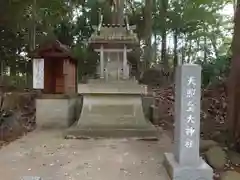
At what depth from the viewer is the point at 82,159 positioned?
251 inches

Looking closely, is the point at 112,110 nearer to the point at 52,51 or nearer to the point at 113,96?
the point at 113,96

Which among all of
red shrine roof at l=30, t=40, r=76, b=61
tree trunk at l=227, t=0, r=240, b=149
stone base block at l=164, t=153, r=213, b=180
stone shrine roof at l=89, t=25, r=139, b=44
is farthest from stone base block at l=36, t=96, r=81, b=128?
stone base block at l=164, t=153, r=213, b=180

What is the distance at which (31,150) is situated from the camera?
23.5ft

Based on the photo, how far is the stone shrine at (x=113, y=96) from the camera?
901 cm

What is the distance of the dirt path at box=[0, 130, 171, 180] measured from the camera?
5352 millimetres

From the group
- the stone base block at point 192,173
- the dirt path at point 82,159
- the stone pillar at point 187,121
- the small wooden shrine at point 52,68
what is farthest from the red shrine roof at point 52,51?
the stone base block at point 192,173

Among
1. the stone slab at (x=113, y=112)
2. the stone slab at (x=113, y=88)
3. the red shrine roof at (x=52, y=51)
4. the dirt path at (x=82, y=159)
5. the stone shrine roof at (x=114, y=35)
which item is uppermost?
the stone shrine roof at (x=114, y=35)

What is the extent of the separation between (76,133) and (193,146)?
4317 millimetres

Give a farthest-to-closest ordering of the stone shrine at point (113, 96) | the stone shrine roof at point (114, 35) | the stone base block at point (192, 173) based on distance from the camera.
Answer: the stone shrine roof at point (114, 35) → the stone shrine at point (113, 96) → the stone base block at point (192, 173)

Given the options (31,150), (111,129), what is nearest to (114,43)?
(111,129)

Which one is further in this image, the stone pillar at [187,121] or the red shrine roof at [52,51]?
the red shrine roof at [52,51]

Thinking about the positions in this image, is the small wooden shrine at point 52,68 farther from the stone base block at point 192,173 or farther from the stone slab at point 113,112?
the stone base block at point 192,173

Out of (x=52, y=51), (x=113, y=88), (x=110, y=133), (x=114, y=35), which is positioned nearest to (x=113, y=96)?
(x=113, y=88)

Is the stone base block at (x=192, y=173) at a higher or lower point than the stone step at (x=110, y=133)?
higher
